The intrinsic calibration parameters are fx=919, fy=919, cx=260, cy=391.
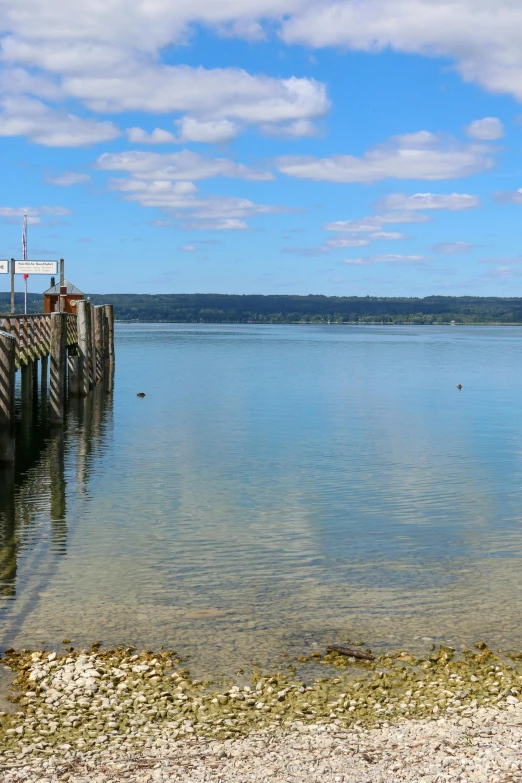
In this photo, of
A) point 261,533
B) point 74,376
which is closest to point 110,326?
point 74,376

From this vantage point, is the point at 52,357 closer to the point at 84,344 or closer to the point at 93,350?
the point at 84,344

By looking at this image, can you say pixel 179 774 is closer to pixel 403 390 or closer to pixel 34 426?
pixel 34 426

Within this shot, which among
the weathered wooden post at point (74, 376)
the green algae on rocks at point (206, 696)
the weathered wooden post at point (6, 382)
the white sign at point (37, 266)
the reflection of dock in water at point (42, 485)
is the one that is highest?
the white sign at point (37, 266)

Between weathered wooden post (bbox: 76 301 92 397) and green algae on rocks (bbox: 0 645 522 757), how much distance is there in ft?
92.7

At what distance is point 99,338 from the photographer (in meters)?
44.5

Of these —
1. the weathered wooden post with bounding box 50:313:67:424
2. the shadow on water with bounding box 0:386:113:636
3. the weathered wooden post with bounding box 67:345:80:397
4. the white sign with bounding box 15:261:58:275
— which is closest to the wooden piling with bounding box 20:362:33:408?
the shadow on water with bounding box 0:386:113:636

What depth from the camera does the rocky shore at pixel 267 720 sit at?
7.20m

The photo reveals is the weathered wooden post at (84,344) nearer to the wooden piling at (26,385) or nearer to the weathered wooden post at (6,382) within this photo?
the wooden piling at (26,385)

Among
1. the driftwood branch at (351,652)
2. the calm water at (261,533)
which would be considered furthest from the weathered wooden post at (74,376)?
the driftwood branch at (351,652)

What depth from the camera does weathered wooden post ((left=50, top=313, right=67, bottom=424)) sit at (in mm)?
29531

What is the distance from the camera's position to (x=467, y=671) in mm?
9453

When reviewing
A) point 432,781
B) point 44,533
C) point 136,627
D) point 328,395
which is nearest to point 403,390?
point 328,395

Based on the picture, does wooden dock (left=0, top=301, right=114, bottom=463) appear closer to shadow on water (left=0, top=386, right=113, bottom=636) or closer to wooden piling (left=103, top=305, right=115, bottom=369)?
wooden piling (left=103, top=305, right=115, bottom=369)

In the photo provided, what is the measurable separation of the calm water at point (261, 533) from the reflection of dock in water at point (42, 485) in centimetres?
6
